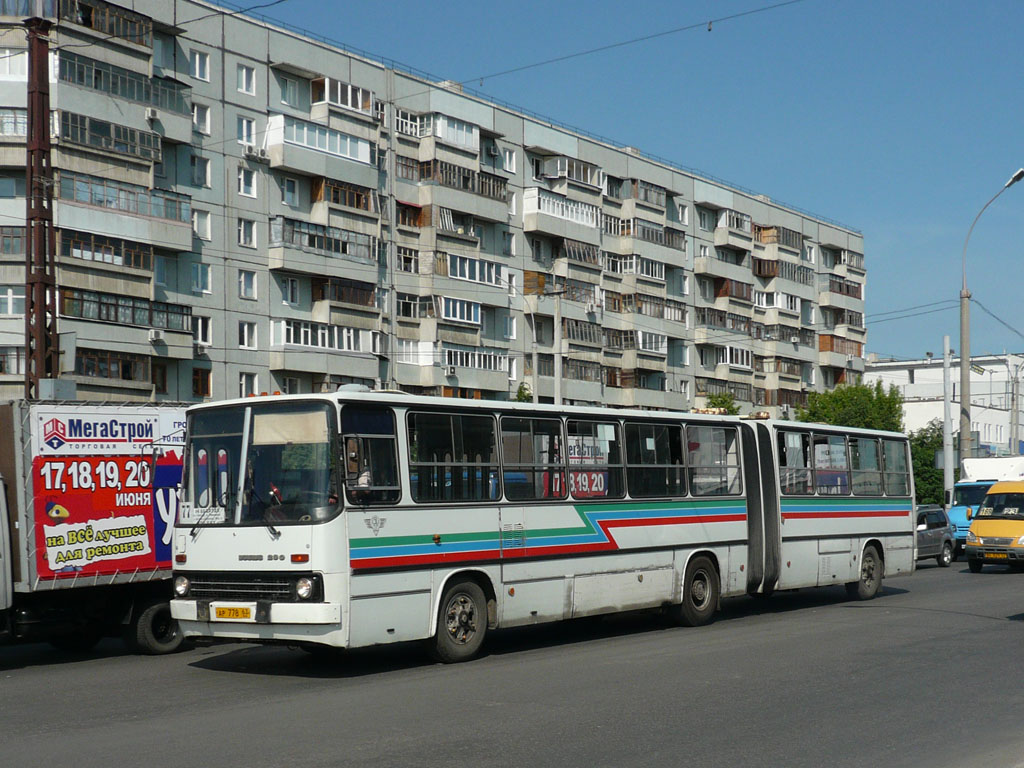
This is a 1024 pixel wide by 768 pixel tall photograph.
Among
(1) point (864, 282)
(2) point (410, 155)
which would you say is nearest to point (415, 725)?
(2) point (410, 155)

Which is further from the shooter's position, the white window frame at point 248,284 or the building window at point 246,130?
the building window at point 246,130

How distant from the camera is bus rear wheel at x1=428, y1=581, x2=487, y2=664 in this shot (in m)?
13.4

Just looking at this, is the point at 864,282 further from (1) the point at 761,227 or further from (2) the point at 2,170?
(2) the point at 2,170

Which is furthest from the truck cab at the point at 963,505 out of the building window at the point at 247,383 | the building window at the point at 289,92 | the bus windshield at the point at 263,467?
the building window at the point at 289,92

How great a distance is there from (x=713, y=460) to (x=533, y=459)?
4.05 m

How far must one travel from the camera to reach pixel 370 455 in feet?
41.9

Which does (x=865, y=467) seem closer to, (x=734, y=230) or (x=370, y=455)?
(x=370, y=455)

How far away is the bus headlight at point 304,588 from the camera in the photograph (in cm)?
1216

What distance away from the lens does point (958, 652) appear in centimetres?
1397

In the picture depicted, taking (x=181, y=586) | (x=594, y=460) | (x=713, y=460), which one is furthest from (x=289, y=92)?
(x=181, y=586)

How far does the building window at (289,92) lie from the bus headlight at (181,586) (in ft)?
132

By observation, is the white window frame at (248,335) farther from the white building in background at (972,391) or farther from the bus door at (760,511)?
the white building in background at (972,391)

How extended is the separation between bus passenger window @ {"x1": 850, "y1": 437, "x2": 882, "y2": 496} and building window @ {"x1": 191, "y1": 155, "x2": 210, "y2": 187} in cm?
3184

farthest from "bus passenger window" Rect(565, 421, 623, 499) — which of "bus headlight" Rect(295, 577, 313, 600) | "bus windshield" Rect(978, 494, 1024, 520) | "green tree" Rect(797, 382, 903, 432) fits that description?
"green tree" Rect(797, 382, 903, 432)
